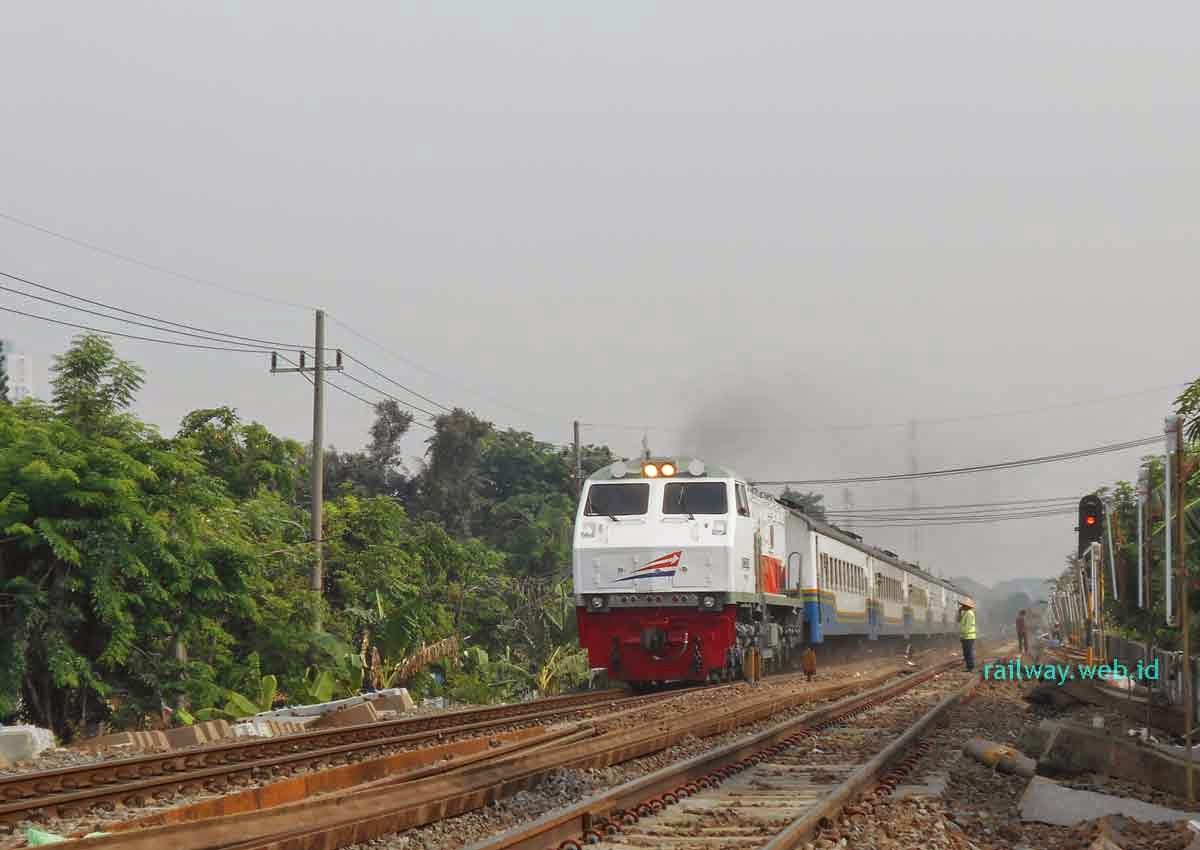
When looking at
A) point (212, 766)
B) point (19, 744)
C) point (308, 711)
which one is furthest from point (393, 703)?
point (212, 766)

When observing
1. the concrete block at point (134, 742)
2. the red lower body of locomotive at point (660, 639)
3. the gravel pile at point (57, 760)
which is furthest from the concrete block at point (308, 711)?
the red lower body of locomotive at point (660, 639)

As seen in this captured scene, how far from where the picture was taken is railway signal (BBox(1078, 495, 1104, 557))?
18453 mm

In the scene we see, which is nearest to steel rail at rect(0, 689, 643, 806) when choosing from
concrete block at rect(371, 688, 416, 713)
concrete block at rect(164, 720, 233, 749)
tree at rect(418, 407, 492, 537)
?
concrete block at rect(164, 720, 233, 749)

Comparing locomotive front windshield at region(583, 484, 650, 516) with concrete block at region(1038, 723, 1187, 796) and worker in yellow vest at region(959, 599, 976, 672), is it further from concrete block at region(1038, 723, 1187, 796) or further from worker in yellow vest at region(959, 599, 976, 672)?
concrete block at region(1038, 723, 1187, 796)

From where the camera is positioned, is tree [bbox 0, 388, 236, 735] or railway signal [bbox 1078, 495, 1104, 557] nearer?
tree [bbox 0, 388, 236, 735]

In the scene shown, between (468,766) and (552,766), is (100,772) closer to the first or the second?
(468,766)

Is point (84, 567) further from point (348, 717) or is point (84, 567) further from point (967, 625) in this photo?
point (967, 625)

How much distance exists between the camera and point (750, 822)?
27.1ft

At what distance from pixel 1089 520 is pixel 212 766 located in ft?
40.9

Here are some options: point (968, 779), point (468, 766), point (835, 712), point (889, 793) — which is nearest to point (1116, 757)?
point (968, 779)

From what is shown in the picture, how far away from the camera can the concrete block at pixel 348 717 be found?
16.3 metres

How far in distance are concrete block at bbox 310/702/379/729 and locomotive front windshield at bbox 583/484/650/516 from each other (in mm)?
6351

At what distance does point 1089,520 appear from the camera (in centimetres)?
1869

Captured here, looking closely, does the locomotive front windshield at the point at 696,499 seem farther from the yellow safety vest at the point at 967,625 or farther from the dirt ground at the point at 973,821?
the yellow safety vest at the point at 967,625
